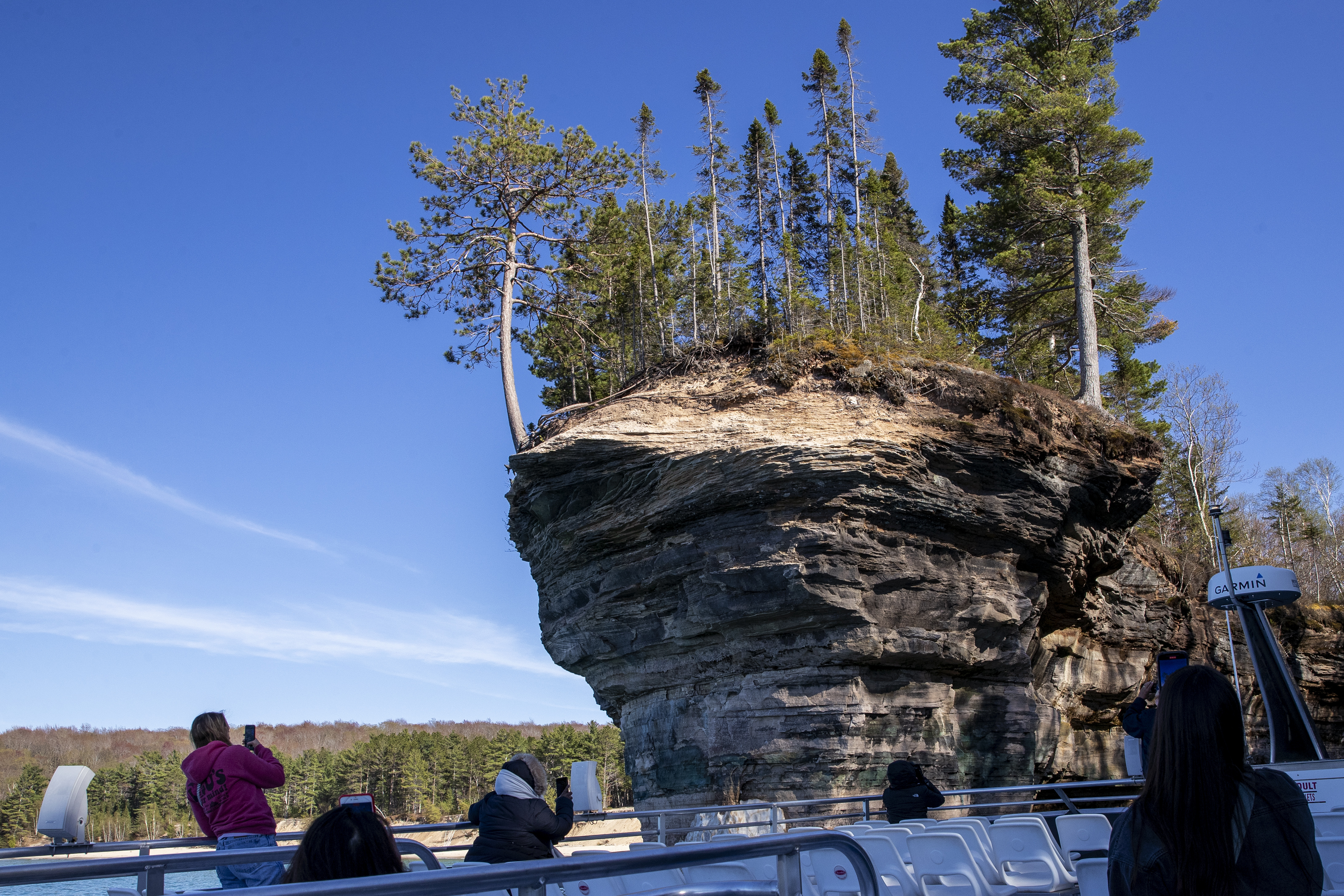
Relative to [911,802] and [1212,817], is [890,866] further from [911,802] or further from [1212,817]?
[1212,817]

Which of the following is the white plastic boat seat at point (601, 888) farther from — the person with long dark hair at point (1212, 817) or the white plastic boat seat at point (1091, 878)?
the person with long dark hair at point (1212, 817)

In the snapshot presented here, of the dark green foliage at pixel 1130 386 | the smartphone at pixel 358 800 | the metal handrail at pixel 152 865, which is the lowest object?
the metal handrail at pixel 152 865

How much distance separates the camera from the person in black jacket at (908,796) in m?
8.45

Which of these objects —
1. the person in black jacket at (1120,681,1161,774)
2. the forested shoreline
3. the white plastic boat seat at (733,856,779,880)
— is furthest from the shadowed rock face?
the forested shoreline

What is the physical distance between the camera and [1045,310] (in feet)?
82.9

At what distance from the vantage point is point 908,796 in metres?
8.46

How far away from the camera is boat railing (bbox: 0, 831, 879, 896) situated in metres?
2.03

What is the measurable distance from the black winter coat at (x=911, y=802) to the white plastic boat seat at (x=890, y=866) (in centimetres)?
290

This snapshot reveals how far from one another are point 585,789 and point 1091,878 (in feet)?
16.3

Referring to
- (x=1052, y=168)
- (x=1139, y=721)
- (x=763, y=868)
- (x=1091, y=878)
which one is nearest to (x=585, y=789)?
(x=763, y=868)

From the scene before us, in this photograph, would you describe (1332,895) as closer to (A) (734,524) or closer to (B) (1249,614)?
(B) (1249,614)

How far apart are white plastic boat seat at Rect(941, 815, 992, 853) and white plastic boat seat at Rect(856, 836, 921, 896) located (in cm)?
55

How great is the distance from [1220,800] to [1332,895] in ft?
14.6

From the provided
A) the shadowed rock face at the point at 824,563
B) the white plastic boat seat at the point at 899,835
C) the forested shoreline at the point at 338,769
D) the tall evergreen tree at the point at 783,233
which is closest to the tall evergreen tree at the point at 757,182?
the tall evergreen tree at the point at 783,233
